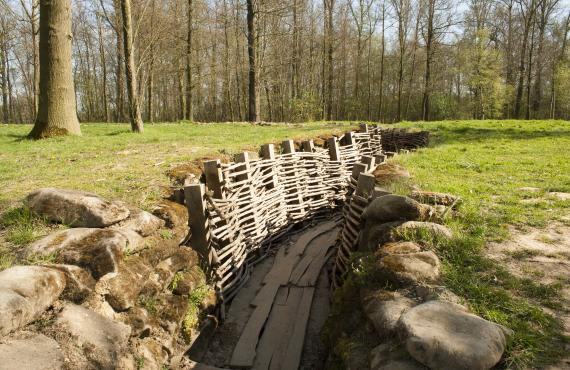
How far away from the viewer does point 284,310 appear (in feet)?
16.4

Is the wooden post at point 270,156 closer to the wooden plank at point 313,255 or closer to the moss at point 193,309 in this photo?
the wooden plank at point 313,255

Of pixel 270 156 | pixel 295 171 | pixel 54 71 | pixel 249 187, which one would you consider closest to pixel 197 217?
pixel 249 187

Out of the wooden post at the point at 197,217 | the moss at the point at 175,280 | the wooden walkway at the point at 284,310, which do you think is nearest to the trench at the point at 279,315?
the wooden walkway at the point at 284,310

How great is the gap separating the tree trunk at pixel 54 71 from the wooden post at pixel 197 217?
21.0 feet

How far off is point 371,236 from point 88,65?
35954mm

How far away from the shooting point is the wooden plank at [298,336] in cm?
395

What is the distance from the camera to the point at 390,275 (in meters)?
2.94

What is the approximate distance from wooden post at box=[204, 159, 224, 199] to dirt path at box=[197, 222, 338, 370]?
142 centimetres

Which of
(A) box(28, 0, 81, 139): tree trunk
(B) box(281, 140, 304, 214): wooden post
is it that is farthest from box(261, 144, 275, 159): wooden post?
(A) box(28, 0, 81, 139): tree trunk

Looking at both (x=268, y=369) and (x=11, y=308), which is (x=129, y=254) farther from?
(x=268, y=369)

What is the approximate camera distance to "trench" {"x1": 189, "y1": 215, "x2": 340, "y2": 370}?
13.2 feet

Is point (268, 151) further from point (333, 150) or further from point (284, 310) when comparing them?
point (284, 310)

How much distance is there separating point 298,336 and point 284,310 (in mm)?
661

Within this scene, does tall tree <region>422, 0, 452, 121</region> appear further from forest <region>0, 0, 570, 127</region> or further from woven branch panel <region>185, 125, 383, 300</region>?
woven branch panel <region>185, 125, 383, 300</region>
